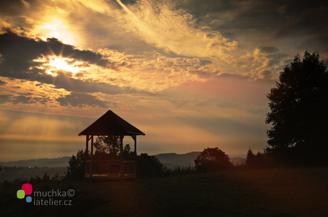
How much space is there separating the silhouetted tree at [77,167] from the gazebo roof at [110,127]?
861 cm

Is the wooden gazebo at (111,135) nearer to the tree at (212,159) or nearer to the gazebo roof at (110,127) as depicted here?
the gazebo roof at (110,127)

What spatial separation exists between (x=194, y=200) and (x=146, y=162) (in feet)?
67.4

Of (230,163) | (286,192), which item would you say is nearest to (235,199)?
(286,192)

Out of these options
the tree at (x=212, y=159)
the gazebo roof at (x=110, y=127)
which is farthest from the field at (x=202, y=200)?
the tree at (x=212, y=159)

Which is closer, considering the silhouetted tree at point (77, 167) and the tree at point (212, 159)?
the silhouetted tree at point (77, 167)

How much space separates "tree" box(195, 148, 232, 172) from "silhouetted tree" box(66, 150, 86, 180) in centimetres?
1264

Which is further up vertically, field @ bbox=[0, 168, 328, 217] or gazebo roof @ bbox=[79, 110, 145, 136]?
gazebo roof @ bbox=[79, 110, 145, 136]

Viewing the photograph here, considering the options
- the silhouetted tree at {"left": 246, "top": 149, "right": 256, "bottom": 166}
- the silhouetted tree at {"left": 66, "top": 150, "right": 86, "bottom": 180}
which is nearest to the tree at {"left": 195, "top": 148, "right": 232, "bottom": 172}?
the silhouetted tree at {"left": 246, "top": 149, "right": 256, "bottom": 166}

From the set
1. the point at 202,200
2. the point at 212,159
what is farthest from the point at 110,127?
the point at 212,159

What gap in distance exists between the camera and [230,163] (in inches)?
1635

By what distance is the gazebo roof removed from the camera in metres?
26.8

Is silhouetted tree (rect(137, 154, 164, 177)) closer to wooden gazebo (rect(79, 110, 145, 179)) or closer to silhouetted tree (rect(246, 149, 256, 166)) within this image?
wooden gazebo (rect(79, 110, 145, 179))

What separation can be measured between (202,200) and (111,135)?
11.9 metres

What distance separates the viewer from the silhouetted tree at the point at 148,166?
117 feet
